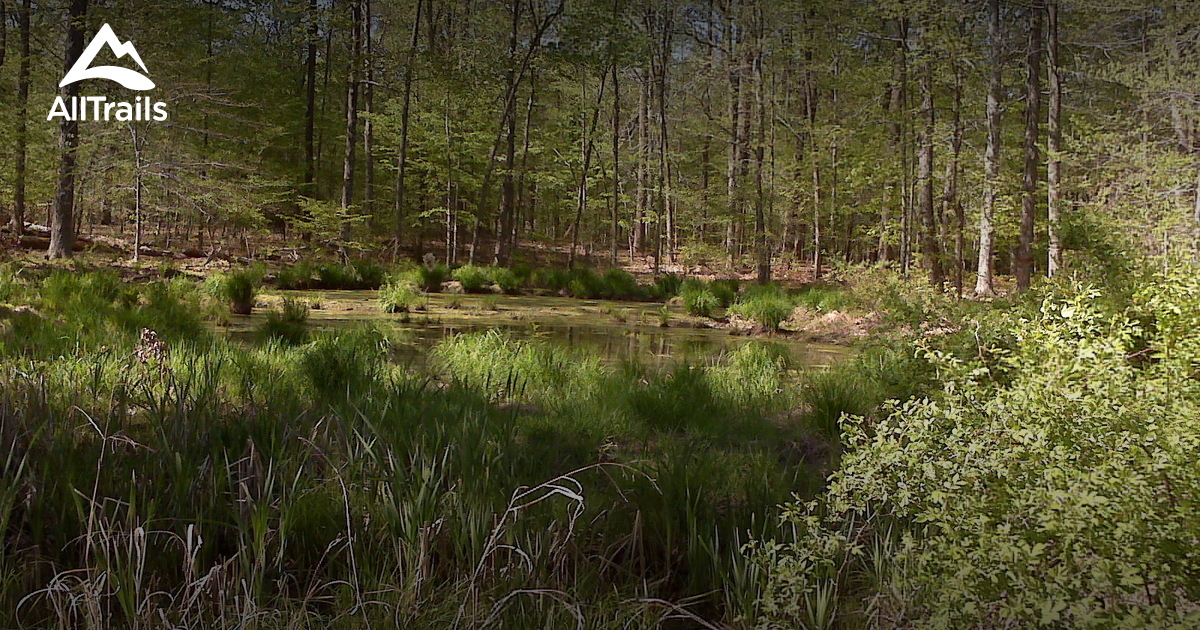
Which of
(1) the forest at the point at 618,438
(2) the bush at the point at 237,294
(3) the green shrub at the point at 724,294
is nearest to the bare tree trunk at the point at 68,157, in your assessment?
(1) the forest at the point at 618,438

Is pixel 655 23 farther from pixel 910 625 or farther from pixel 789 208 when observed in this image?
pixel 910 625

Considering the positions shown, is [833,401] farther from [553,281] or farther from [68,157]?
[68,157]

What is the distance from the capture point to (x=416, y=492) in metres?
2.50

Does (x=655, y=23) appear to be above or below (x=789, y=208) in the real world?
above

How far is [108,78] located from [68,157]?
1490 millimetres

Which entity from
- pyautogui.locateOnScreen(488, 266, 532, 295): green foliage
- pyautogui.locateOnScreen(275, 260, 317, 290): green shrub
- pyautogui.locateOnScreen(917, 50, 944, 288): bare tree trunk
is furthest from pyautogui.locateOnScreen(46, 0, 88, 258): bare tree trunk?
pyautogui.locateOnScreen(917, 50, 944, 288): bare tree trunk

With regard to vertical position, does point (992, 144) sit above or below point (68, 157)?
above

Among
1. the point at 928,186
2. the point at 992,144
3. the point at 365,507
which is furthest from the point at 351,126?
the point at 365,507

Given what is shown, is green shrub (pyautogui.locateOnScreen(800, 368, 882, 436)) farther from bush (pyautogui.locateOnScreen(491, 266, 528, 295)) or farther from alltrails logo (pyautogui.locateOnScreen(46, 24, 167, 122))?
alltrails logo (pyautogui.locateOnScreen(46, 24, 167, 122))

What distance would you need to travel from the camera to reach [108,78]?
13383mm

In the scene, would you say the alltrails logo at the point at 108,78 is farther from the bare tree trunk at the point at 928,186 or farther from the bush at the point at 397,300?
the bare tree trunk at the point at 928,186

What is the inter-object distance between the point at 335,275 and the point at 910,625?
1363 cm

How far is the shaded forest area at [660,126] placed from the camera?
1320 cm

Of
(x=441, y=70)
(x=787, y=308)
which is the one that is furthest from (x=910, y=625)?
(x=441, y=70)
